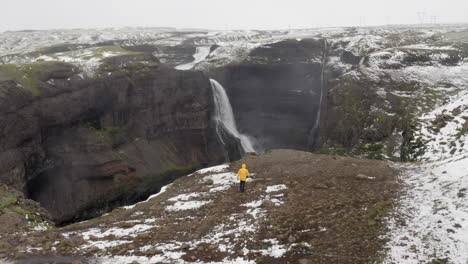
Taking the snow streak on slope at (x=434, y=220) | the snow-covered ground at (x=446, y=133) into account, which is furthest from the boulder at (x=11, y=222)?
the snow-covered ground at (x=446, y=133)

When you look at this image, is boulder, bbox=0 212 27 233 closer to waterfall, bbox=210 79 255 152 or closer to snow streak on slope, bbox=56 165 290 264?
snow streak on slope, bbox=56 165 290 264

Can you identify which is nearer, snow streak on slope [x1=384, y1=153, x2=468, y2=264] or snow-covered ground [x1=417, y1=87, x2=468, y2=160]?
snow streak on slope [x1=384, y1=153, x2=468, y2=264]

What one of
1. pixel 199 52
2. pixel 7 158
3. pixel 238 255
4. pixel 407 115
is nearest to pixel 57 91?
pixel 7 158

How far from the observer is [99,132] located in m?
39.2

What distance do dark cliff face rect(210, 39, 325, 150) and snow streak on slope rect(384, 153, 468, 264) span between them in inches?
1616

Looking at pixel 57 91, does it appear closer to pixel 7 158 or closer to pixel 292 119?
pixel 7 158

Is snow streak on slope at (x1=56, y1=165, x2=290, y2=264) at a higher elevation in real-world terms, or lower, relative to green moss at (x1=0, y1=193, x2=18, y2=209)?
higher

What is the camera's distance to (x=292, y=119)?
186 feet

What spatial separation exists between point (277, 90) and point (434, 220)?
49.7 meters

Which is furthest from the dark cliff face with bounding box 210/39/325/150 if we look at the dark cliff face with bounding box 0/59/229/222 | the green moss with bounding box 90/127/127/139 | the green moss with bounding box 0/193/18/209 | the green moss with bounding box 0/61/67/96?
the green moss with bounding box 0/193/18/209

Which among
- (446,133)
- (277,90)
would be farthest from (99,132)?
(446,133)

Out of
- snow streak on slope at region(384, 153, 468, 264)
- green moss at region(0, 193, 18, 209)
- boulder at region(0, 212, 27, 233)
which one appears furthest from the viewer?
green moss at region(0, 193, 18, 209)

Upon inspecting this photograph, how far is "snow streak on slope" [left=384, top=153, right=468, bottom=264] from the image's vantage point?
9.09 m

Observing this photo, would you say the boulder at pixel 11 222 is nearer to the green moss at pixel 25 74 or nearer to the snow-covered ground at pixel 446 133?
the green moss at pixel 25 74
